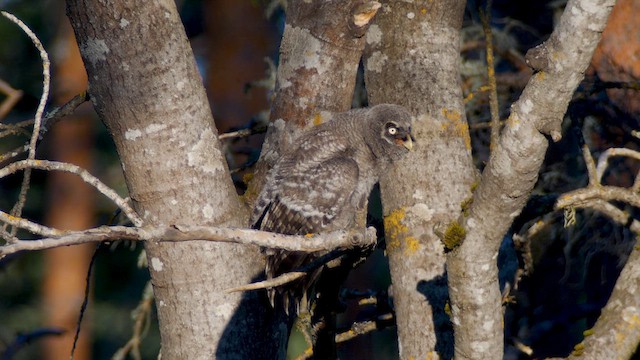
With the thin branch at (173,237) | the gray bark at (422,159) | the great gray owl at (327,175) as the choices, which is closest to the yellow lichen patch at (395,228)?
the gray bark at (422,159)

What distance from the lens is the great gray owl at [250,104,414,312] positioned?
3.98m

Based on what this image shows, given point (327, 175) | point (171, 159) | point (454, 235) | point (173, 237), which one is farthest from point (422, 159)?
point (173, 237)

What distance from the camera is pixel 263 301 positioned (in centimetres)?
359

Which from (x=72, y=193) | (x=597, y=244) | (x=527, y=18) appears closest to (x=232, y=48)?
(x=72, y=193)

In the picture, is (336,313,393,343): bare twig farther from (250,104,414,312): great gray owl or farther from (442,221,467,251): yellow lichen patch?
(442,221,467,251): yellow lichen patch

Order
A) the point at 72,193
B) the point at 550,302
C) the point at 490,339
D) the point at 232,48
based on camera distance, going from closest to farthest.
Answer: the point at 490,339
the point at 550,302
the point at 72,193
the point at 232,48

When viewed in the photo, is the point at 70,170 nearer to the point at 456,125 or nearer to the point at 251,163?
the point at 251,163

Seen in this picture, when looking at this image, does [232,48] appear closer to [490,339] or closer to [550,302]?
[550,302]

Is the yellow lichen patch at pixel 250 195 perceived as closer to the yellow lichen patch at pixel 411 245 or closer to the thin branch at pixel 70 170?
the yellow lichen patch at pixel 411 245

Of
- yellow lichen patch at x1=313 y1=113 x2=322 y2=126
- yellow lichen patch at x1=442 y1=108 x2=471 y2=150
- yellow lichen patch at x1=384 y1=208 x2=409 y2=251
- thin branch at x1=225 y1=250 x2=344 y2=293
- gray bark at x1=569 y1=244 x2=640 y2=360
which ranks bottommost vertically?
gray bark at x1=569 y1=244 x2=640 y2=360

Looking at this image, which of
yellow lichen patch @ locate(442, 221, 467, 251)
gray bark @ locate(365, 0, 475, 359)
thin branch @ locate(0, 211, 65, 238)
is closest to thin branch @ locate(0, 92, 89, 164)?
thin branch @ locate(0, 211, 65, 238)

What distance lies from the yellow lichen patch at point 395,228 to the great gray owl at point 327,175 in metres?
0.16

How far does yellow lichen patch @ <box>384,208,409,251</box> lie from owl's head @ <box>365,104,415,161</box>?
0.32m

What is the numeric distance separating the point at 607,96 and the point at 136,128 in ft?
12.5
